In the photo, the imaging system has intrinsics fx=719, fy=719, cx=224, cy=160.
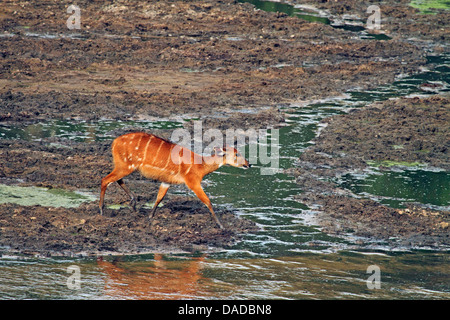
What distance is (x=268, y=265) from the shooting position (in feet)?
30.3

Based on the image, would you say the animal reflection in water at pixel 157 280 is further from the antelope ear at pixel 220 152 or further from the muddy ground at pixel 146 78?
the antelope ear at pixel 220 152

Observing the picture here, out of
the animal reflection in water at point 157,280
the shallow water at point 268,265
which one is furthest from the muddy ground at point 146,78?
the animal reflection in water at point 157,280

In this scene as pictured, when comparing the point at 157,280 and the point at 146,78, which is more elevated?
the point at 146,78

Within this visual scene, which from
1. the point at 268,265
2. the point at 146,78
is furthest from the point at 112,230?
the point at 146,78

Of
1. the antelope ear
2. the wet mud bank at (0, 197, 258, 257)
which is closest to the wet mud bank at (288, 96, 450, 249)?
the wet mud bank at (0, 197, 258, 257)

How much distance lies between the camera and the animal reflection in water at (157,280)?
8.02 metres

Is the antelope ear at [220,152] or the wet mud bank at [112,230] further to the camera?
the antelope ear at [220,152]

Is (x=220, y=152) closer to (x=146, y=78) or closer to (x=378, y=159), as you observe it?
(x=378, y=159)

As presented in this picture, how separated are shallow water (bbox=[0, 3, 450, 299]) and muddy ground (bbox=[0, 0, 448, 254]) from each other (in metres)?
0.50

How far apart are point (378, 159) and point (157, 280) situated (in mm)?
7037

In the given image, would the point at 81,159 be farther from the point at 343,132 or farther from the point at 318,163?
the point at 343,132

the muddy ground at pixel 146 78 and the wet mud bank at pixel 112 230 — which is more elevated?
the muddy ground at pixel 146 78

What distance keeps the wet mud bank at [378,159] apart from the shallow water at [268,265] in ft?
0.98

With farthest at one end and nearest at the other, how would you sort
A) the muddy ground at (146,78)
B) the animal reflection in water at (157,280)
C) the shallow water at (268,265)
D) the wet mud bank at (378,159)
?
the wet mud bank at (378,159) < the muddy ground at (146,78) < the shallow water at (268,265) < the animal reflection in water at (157,280)
